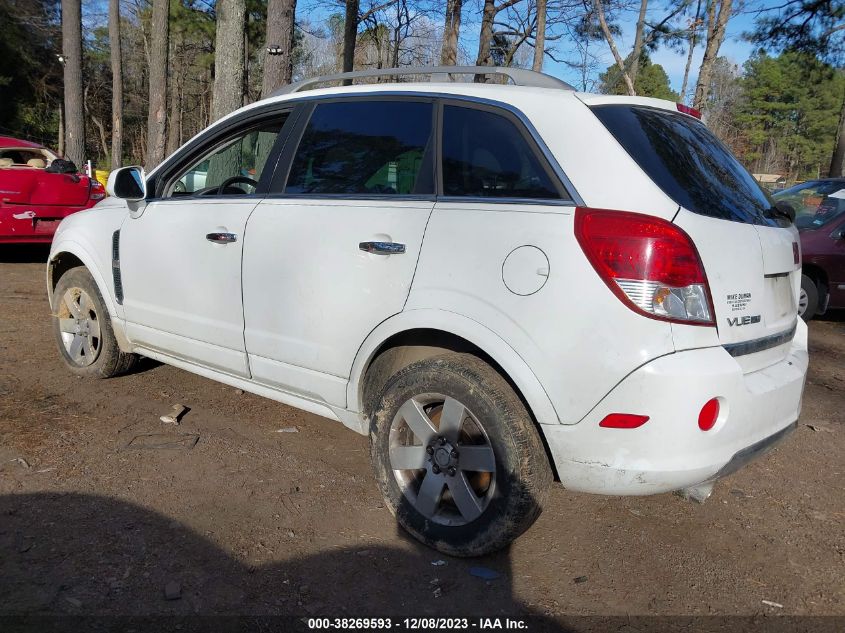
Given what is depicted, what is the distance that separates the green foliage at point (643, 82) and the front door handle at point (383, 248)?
354cm

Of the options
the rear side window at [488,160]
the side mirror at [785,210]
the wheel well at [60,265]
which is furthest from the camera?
the wheel well at [60,265]

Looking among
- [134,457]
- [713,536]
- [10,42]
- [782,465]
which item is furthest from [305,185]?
[10,42]

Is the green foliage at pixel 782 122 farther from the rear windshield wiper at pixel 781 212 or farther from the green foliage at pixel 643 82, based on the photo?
the rear windshield wiper at pixel 781 212

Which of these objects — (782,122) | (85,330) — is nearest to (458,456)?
(85,330)

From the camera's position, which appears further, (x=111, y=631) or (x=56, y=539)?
(x=56, y=539)

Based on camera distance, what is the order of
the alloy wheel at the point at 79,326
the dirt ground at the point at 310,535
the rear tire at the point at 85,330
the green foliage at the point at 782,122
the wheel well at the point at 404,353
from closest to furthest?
the dirt ground at the point at 310,535
the wheel well at the point at 404,353
the rear tire at the point at 85,330
the alloy wheel at the point at 79,326
the green foliage at the point at 782,122

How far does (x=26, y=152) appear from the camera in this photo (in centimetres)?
948

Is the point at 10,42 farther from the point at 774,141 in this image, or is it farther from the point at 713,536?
the point at 774,141

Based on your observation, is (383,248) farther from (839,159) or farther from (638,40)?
(638,40)

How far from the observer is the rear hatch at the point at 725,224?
246cm

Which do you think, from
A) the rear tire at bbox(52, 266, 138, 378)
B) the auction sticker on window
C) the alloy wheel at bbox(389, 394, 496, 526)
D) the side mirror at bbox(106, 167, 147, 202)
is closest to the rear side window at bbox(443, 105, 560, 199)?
the auction sticker on window

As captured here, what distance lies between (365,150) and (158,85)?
16.1 meters

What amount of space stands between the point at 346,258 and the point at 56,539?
1.63m

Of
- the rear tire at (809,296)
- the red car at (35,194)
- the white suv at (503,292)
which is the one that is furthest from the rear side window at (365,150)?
the red car at (35,194)
